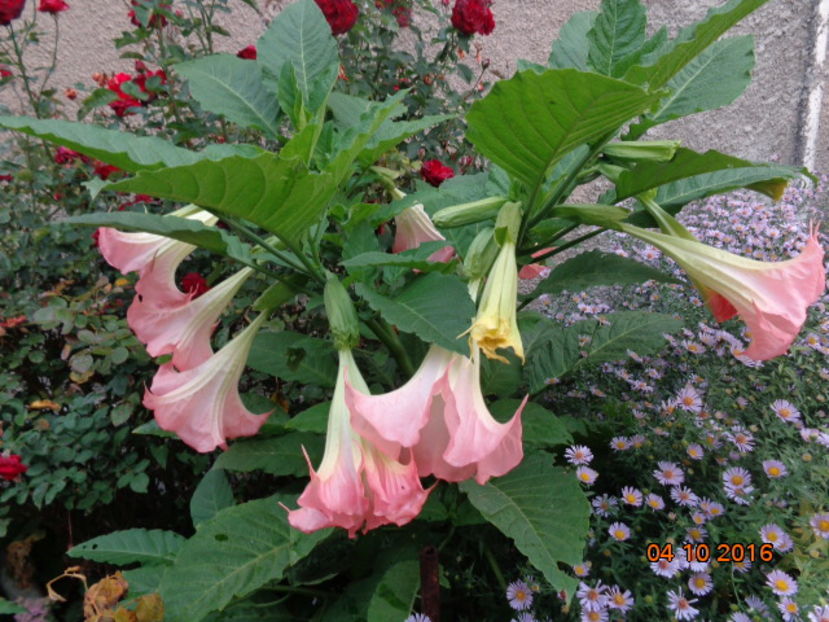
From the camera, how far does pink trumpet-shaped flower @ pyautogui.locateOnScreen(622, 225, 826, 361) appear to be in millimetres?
559

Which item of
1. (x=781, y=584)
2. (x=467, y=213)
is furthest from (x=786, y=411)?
(x=467, y=213)

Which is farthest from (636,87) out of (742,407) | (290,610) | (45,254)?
(45,254)

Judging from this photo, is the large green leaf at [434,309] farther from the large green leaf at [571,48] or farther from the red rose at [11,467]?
the red rose at [11,467]

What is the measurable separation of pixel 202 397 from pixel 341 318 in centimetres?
21

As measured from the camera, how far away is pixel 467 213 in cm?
68

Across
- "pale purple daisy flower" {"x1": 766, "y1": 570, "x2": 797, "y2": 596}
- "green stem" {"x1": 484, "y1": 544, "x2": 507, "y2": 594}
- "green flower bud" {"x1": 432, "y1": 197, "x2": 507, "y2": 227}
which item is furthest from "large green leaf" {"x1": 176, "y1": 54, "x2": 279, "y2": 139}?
"pale purple daisy flower" {"x1": 766, "y1": 570, "x2": 797, "y2": 596}

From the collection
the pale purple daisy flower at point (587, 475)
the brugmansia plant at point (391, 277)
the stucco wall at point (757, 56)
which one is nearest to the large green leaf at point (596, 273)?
the brugmansia plant at point (391, 277)

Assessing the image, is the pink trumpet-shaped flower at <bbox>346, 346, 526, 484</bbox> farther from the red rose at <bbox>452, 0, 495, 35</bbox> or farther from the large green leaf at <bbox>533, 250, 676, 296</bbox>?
the red rose at <bbox>452, 0, 495, 35</bbox>

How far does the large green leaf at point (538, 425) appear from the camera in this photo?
845mm

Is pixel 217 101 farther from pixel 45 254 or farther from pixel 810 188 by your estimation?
pixel 810 188

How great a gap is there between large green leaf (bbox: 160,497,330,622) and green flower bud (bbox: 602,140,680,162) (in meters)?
0.56

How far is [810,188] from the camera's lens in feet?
6.48

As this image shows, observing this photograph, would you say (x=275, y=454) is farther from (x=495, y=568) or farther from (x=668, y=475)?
(x=668, y=475)

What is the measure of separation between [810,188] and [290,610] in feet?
6.36
